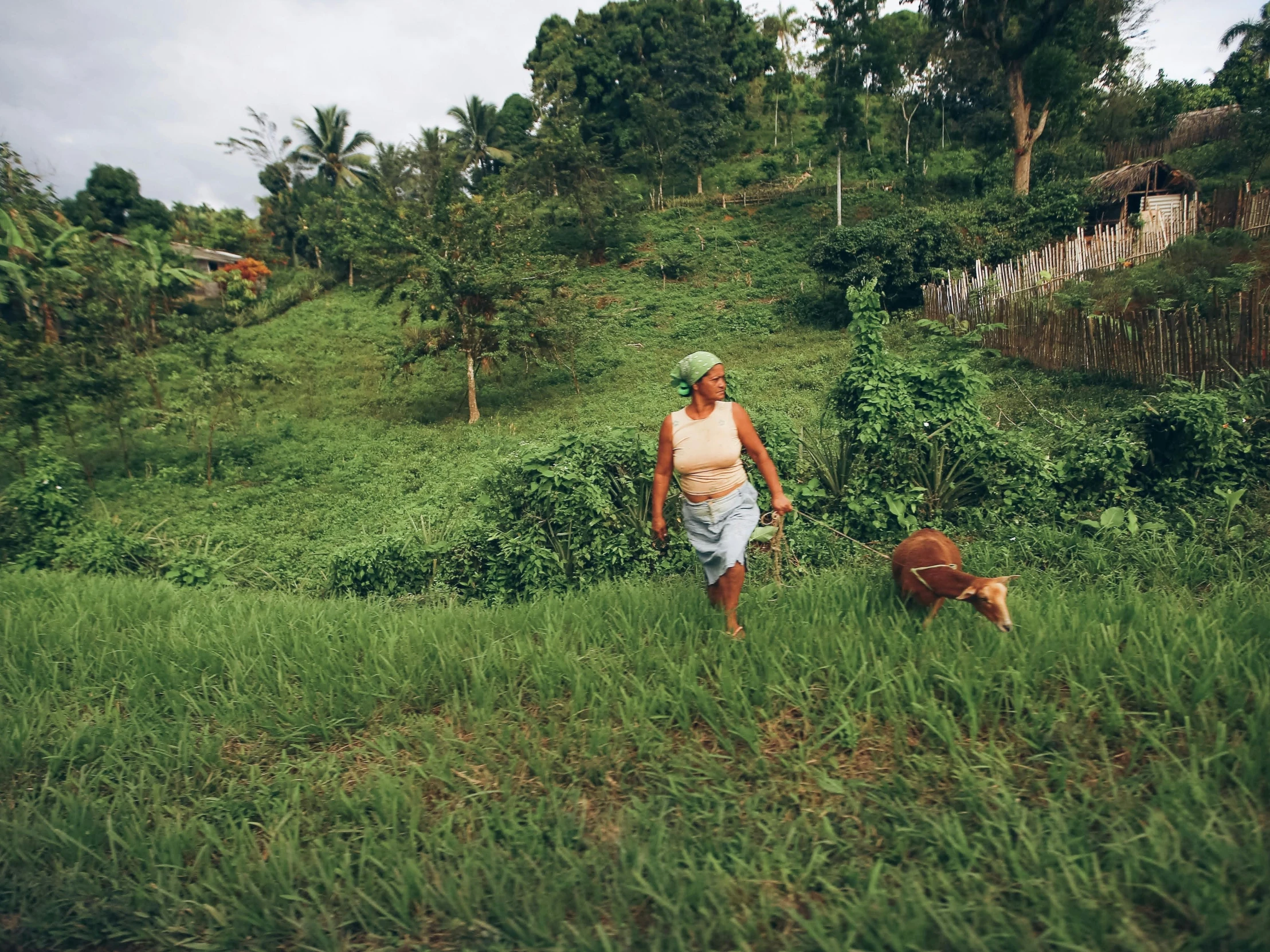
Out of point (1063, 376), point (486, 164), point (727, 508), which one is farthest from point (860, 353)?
point (486, 164)

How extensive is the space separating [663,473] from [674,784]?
65.8 inches

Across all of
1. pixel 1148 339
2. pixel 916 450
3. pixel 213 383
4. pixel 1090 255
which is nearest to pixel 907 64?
pixel 1090 255

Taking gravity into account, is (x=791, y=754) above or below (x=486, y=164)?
below

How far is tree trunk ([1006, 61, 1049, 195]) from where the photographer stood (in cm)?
2623

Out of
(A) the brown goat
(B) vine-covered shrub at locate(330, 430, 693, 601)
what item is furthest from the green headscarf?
(B) vine-covered shrub at locate(330, 430, 693, 601)

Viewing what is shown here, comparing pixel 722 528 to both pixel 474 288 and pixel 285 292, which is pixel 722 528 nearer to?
pixel 474 288

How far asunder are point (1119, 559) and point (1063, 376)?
26.4ft

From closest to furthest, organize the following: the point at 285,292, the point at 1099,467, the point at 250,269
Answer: the point at 1099,467
the point at 285,292
the point at 250,269

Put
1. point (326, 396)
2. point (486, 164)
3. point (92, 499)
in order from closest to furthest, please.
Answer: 1. point (92, 499)
2. point (326, 396)
3. point (486, 164)

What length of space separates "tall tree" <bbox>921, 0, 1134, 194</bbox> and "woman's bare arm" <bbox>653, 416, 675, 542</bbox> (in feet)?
90.7

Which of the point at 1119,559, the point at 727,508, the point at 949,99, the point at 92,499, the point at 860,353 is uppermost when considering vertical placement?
the point at 949,99

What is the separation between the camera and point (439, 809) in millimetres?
2814

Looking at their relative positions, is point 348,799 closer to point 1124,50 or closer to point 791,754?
point 791,754

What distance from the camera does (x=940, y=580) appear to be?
135 inches
